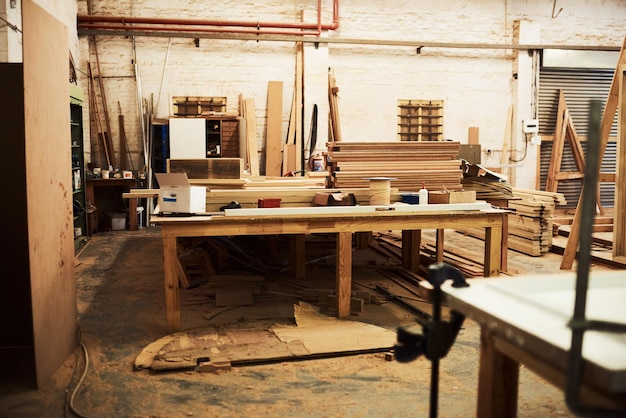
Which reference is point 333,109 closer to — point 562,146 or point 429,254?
point 429,254

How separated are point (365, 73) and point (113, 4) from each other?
15.8ft

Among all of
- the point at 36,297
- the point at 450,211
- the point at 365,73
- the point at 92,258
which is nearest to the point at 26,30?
the point at 36,297

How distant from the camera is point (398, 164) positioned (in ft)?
16.4

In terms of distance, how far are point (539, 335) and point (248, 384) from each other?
227cm

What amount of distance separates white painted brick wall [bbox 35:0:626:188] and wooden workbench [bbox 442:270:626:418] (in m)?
8.91

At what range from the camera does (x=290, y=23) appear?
10.1m

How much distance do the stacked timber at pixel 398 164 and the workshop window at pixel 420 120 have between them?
234 inches

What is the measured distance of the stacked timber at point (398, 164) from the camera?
16.0 feet

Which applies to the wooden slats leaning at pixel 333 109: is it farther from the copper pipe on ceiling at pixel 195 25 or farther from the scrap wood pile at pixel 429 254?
the scrap wood pile at pixel 429 254

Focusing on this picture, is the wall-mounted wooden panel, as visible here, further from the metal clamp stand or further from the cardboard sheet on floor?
the metal clamp stand

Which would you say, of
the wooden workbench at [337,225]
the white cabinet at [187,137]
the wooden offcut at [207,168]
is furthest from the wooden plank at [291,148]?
the wooden workbench at [337,225]

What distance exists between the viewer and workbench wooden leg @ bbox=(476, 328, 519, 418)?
158cm

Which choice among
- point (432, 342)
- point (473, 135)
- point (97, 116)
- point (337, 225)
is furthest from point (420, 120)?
point (432, 342)

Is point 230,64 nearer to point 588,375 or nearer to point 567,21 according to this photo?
point 567,21
